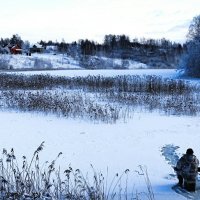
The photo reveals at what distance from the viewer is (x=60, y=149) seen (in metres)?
8.09

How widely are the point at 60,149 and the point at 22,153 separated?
2.69 ft

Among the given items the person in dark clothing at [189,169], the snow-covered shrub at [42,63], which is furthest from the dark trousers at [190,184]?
the snow-covered shrub at [42,63]

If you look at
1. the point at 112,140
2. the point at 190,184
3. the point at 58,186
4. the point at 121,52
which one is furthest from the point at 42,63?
the point at 190,184

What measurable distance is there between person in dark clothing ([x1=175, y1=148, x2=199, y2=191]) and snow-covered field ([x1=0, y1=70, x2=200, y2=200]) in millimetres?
262

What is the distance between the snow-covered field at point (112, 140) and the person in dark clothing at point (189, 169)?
26 cm

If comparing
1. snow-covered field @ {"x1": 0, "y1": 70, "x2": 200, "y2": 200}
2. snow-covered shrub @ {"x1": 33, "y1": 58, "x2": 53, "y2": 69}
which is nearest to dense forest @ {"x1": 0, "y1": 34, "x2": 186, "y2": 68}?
snow-covered shrub @ {"x1": 33, "y1": 58, "x2": 53, "y2": 69}

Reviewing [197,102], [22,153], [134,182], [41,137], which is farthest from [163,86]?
[134,182]

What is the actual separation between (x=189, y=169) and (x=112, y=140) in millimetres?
3804

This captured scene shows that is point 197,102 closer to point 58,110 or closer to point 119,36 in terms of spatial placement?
point 58,110

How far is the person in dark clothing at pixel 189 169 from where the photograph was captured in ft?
17.6

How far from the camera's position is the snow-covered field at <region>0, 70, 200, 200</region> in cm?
668

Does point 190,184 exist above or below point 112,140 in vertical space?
above

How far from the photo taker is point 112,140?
904 cm

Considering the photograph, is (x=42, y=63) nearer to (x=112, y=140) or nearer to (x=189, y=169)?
(x=112, y=140)
